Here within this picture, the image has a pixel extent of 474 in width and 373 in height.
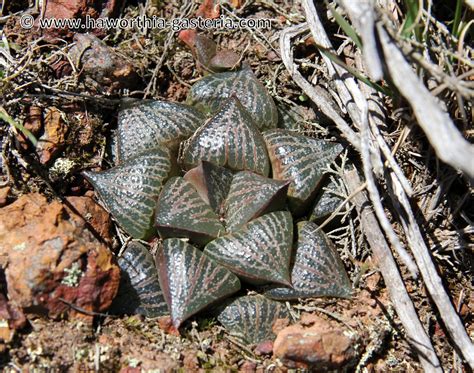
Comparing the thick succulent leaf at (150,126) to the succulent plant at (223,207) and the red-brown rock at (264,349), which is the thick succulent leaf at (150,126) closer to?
the succulent plant at (223,207)

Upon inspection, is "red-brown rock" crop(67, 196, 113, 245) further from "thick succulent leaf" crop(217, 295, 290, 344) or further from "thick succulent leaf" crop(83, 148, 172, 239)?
"thick succulent leaf" crop(217, 295, 290, 344)

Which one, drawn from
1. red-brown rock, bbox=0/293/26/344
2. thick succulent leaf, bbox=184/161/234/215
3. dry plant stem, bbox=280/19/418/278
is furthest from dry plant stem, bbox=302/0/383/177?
red-brown rock, bbox=0/293/26/344

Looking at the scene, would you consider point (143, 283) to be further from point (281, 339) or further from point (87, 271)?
point (281, 339)

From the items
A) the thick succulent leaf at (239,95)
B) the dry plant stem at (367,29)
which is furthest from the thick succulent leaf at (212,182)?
the dry plant stem at (367,29)

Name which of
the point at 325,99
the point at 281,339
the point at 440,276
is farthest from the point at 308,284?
the point at 325,99

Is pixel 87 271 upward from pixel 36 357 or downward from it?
upward
